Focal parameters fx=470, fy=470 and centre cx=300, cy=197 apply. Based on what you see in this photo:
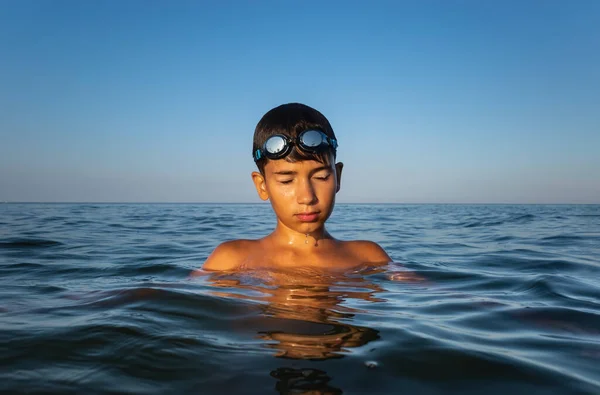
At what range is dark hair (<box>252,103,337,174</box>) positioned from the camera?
413cm

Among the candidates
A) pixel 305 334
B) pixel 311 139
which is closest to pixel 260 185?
pixel 311 139

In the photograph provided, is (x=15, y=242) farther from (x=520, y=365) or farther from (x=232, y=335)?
(x=520, y=365)

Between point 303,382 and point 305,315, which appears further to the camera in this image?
point 305,315

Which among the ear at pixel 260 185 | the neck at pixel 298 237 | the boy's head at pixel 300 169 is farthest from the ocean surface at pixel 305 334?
the ear at pixel 260 185

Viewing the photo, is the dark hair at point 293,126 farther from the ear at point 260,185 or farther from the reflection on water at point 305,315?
the reflection on water at point 305,315

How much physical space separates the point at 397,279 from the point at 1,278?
12.2 ft

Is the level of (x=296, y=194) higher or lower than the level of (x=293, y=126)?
lower

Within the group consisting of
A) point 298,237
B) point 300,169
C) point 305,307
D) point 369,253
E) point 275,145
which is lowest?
point 305,307

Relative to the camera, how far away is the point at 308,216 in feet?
13.8

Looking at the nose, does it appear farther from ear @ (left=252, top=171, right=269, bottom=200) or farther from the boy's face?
ear @ (left=252, top=171, right=269, bottom=200)

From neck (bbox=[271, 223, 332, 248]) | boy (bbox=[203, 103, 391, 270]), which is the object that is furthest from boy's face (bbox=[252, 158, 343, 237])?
neck (bbox=[271, 223, 332, 248])

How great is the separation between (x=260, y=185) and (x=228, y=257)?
782 millimetres

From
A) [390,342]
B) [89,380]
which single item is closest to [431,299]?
[390,342]

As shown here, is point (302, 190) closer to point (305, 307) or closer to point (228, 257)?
point (228, 257)
